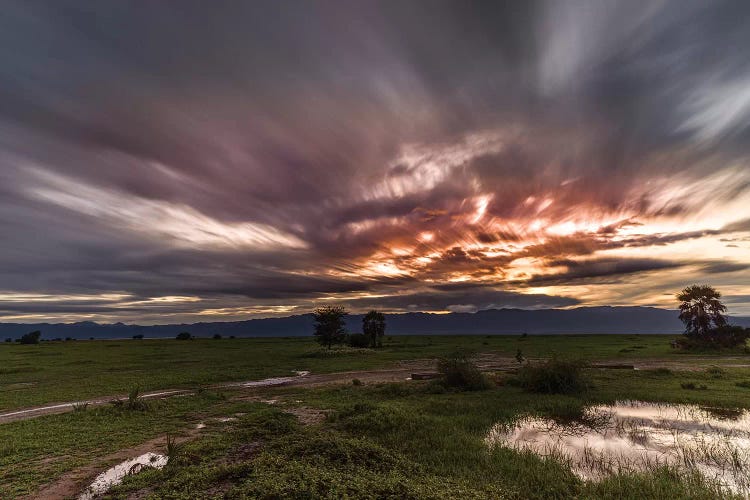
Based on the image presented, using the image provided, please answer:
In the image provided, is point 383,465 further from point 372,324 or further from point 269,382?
point 372,324

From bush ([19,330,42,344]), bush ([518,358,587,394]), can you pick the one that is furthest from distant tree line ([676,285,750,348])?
bush ([19,330,42,344])

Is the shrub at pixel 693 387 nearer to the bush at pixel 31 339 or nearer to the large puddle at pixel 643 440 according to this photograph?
the large puddle at pixel 643 440

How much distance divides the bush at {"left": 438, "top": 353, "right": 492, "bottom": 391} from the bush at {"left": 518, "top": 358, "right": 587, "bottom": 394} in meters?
3.65

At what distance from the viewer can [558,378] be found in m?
23.9

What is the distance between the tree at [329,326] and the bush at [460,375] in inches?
1714

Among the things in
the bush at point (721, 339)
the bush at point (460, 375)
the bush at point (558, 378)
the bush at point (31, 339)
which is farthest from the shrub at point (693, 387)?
the bush at point (31, 339)

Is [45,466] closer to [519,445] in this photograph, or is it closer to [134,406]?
[134,406]

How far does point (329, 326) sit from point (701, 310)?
7086 cm

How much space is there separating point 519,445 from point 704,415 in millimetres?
12721

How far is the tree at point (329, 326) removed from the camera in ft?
225

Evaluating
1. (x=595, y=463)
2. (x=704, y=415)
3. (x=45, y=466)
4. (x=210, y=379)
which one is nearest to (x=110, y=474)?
(x=45, y=466)

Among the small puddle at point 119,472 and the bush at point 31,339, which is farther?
the bush at point 31,339

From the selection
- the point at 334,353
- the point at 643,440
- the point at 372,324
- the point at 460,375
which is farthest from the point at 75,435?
the point at 372,324

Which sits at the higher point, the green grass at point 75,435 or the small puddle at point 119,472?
the small puddle at point 119,472
